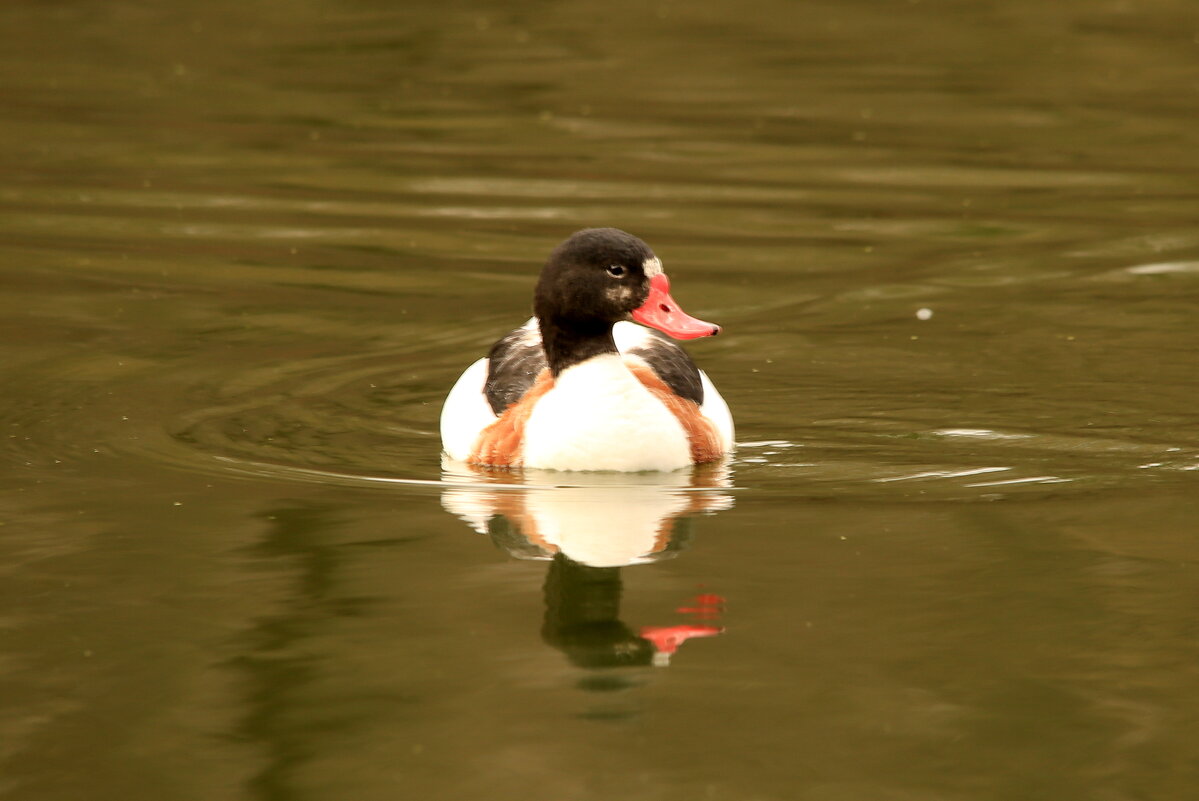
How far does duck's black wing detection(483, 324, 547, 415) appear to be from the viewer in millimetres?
9633

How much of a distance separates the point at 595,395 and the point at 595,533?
112 cm

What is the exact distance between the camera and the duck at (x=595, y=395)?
9055 mm

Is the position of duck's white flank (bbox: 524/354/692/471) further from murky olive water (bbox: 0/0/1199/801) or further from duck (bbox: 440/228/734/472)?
murky olive water (bbox: 0/0/1199/801)

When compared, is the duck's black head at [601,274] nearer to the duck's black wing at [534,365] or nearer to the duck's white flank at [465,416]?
the duck's black wing at [534,365]

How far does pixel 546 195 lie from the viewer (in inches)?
633

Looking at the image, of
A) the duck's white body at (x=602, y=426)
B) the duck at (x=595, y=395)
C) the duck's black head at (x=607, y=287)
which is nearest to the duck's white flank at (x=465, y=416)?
the duck at (x=595, y=395)

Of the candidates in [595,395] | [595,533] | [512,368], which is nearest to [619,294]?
[595,395]

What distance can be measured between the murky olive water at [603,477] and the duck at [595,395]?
0.62 ft

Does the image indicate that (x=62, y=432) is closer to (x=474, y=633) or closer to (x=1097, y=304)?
(x=474, y=633)

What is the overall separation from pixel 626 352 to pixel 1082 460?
232cm

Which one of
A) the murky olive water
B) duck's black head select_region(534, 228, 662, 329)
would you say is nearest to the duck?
duck's black head select_region(534, 228, 662, 329)

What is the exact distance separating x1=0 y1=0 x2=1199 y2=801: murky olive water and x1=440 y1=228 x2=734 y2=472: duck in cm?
19

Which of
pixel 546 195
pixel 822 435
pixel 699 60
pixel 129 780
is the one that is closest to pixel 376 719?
pixel 129 780

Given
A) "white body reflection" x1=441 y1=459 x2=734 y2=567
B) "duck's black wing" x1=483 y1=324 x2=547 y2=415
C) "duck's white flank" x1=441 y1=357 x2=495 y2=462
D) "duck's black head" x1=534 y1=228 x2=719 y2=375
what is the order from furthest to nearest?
"duck's black wing" x1=483 y1=324 x2=547 y2=415 < "duck's white flank" x1=441 y1=357 x2=495 y2=462 < "duck's black head" x1=534 y1=228 x2=719 y2=375 < "white body reflection" x1=441 y1=459 x2=734 y2=567
